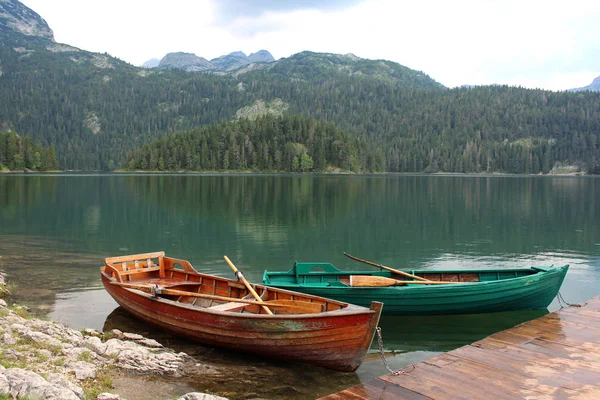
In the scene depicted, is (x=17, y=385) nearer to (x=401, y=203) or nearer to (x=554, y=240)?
(x=554, y=240)

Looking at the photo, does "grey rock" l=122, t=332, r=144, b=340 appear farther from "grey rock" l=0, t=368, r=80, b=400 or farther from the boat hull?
"grey rock" l=0, t=368, r=80, b=400

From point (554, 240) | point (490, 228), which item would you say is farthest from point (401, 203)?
point (554, 240)

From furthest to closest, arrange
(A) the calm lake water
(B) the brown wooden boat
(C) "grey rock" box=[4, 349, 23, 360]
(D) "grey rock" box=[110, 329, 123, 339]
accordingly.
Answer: (A) the calm lake water
(D) "grey rock" box=[110, 329, 123, 339]
(B) the brown wooden boat
(C) "grey rock" box=[4, 349, 23, 360]

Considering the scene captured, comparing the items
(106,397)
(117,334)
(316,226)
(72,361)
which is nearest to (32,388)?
(106,397)

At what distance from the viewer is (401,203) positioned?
68375 mm

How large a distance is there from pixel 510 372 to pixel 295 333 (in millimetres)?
5324

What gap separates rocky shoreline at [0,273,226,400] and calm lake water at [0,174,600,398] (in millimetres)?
1431

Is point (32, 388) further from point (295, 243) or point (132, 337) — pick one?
point (295, 243)

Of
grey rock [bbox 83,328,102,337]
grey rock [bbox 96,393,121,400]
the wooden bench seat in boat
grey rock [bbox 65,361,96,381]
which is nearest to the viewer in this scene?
grey rock [bbox 96,393,121,400]

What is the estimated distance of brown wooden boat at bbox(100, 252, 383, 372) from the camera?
491 inches

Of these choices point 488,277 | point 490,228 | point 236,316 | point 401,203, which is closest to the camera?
point 236,316

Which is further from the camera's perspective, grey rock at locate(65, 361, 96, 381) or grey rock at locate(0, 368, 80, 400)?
grey rock at locate(65, 361, 96, 381)

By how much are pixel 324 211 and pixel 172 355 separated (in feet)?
145

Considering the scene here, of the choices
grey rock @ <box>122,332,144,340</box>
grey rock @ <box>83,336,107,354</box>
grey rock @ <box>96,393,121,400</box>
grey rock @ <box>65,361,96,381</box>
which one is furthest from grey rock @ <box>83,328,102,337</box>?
grey rock @ <box>96,393,121,400</box>
